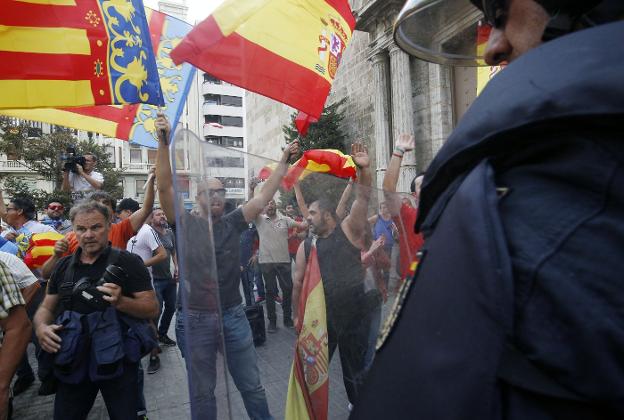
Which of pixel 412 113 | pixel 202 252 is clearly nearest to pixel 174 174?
pixel 202 252

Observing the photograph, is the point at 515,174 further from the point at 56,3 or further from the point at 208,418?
the point at 56,3

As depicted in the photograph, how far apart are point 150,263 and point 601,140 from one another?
478 cm

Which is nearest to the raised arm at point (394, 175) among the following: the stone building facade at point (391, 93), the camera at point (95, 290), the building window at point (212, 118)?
the camera at point (95, 290)

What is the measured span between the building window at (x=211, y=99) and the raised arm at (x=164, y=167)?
53.9m

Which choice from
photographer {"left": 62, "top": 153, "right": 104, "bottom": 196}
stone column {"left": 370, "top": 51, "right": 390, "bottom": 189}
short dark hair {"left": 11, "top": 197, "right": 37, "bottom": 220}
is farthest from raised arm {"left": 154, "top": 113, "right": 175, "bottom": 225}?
stone column {"left": 370, "top": 51, "right": 390, "bottom": 189}

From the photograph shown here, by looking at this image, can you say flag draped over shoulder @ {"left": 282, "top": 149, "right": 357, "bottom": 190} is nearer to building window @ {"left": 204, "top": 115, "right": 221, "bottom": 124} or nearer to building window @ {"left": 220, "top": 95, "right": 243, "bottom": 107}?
building window @ {"left": 204, "top": 115, "right": 221, "bottom": 124}

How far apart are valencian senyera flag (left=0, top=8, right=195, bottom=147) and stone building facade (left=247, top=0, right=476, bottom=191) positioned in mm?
5933

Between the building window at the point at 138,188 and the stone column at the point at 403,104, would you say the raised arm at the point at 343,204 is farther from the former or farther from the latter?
the building window at the point at 138,188

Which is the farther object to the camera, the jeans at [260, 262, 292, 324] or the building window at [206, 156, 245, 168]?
the jeans at [260, 262, 292, 324]

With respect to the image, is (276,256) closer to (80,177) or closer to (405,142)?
(405,142)

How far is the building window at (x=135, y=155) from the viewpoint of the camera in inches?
1825

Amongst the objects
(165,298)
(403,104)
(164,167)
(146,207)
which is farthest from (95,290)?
(403,104)

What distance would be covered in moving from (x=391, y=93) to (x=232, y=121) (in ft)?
149

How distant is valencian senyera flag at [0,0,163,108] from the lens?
2844 millimetres
